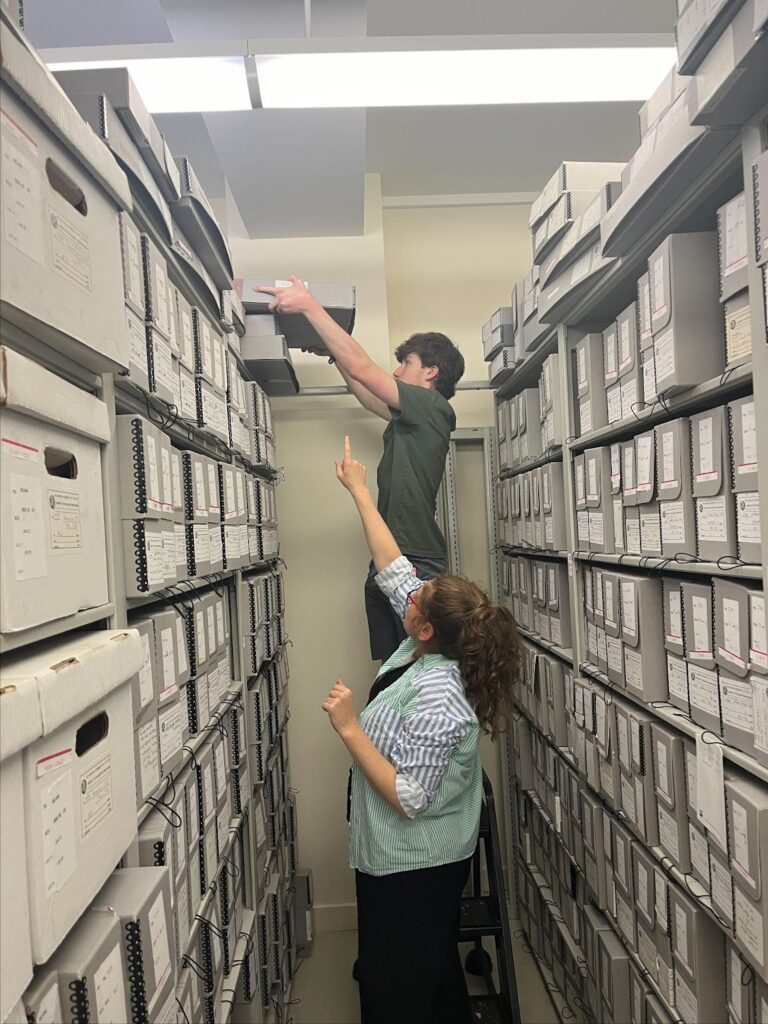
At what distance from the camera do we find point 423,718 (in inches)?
61.2

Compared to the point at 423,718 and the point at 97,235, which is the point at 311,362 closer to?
the point at 423,718

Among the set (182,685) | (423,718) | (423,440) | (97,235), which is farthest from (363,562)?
(97,235)

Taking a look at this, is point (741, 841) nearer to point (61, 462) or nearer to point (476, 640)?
point (476, 640)

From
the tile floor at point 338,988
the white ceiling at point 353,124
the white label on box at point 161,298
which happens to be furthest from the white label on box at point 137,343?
the tile floor at point 338,988

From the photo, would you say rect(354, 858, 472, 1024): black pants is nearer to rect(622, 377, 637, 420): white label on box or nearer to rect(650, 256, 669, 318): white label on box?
rect(622, 377, 637, 420): white label on box

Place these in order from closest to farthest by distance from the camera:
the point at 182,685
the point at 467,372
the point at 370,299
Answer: the point at 182,685, the point at 370,299, the point at 467,372

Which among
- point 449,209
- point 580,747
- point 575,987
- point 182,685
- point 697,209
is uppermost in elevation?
point 449,209

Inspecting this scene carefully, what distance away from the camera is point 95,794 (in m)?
0.79

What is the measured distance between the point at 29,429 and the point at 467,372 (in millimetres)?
2924

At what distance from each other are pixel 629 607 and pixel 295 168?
189cm

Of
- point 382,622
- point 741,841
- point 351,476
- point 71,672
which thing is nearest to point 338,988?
point 382,622

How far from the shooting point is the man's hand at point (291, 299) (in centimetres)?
238

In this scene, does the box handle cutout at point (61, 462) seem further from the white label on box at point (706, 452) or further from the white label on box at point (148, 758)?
the white label on box at point (706, 452)

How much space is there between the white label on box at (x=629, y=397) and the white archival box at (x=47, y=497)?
1210 mm
